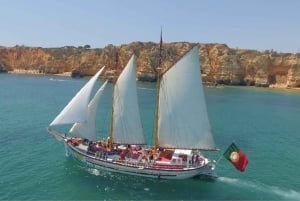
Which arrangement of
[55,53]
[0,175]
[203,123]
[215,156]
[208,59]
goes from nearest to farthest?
[0,175]
[203,123]
[215,156]
[208,59]
[55,53]

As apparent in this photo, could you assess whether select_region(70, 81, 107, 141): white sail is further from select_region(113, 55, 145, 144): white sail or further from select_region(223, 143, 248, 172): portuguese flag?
select_region(223, 143, 248, 172): portuguese flag

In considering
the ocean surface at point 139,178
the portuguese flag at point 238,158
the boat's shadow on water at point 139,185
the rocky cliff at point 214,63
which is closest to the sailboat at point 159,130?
the boat's shadow on water at point 139,185

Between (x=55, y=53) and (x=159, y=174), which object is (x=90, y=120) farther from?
(x=55, y=53)

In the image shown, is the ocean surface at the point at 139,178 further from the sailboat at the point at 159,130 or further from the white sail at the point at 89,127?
the white sail at the point at 89,127

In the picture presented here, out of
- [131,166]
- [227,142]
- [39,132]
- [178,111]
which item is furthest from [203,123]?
[39,132]

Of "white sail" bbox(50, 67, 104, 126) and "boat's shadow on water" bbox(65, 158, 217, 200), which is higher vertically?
"white sail" bbox(50, 67, 104, 126)

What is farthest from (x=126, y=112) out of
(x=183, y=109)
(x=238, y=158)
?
(x=238, y=158)

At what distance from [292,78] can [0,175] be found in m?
114

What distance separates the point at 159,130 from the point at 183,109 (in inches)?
120

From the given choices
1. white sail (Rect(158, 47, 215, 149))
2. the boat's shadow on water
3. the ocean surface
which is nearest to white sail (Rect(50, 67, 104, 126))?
the ocean surface

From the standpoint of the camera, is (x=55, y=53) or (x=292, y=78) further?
(x=55, y=53)

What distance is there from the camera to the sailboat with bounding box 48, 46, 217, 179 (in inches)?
1336

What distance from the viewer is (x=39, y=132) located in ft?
162

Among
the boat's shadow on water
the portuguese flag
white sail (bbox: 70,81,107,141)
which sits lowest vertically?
the boat's shadow on water
